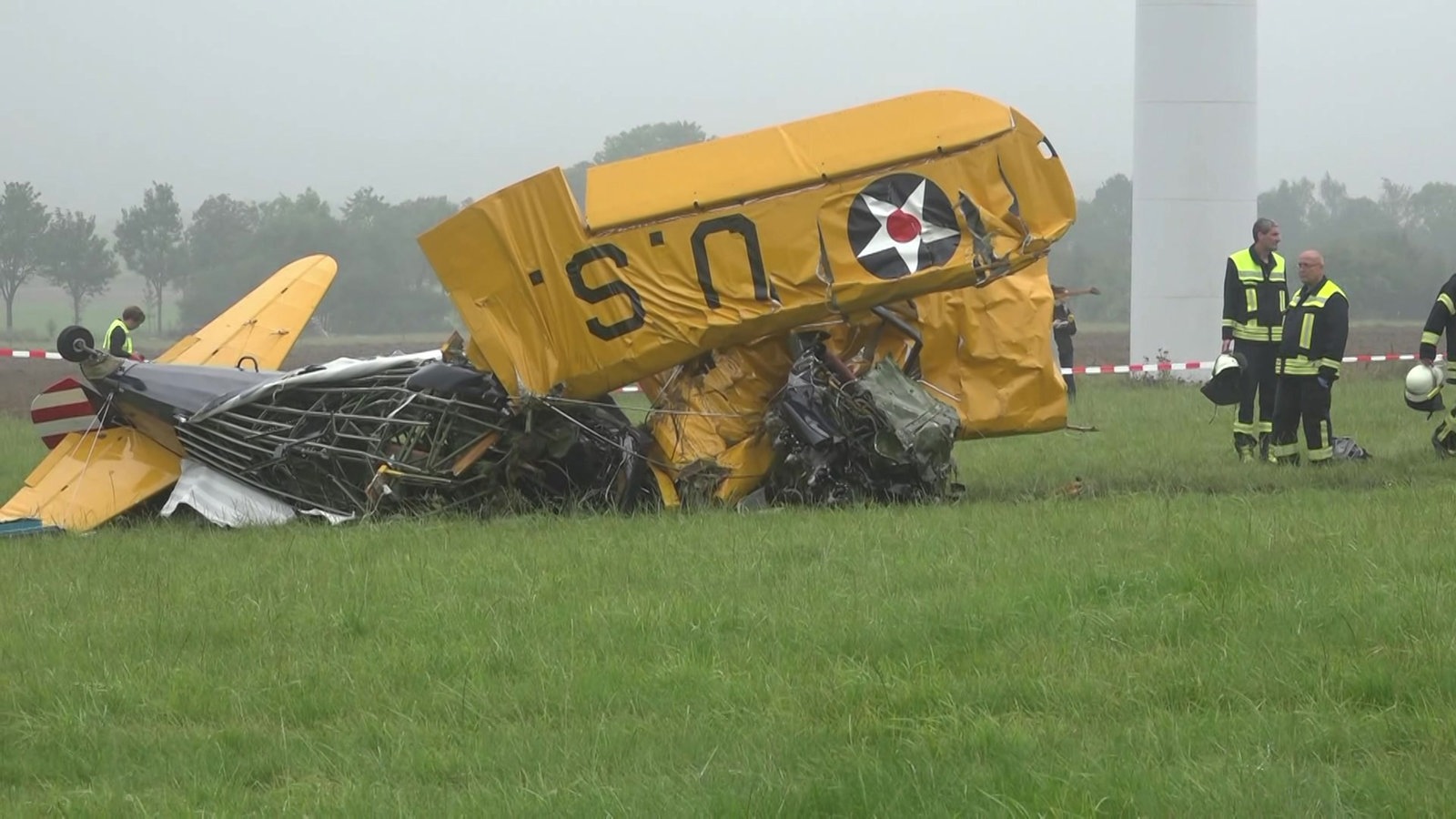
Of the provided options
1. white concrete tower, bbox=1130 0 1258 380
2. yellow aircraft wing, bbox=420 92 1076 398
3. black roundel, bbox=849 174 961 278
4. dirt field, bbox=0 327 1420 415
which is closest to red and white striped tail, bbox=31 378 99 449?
yellow aircraft wing, bbox=420 92 1076 398

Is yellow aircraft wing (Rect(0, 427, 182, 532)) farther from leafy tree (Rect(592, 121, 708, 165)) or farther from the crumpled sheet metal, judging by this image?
leafy tree (Rect(592, 121, 708, 165))

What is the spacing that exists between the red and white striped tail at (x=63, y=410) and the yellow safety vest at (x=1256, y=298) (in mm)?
8690

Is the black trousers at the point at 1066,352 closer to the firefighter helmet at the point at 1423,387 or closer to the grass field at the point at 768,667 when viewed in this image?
the firefighter helmet at the point at 1423,387

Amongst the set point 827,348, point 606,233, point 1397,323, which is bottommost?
point 1397,323

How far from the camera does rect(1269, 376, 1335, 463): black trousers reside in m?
12.2

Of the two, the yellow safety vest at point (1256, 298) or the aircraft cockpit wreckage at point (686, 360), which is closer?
the aircraft cockpit wreckage at point (686, 360)

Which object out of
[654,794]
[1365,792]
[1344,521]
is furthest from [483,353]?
[1365,792]

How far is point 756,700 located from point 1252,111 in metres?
24.3

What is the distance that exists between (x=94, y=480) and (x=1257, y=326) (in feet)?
28.7

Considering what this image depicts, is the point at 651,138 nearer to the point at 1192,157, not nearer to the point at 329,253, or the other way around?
the point at 329,253

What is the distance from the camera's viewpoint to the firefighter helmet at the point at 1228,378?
12.8 m

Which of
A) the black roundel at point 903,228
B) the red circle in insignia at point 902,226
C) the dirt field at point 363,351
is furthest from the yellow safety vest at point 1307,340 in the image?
the dirt field at point 363,351

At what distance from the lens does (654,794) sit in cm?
474

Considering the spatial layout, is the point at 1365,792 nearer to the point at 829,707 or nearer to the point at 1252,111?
the point at 829,707
